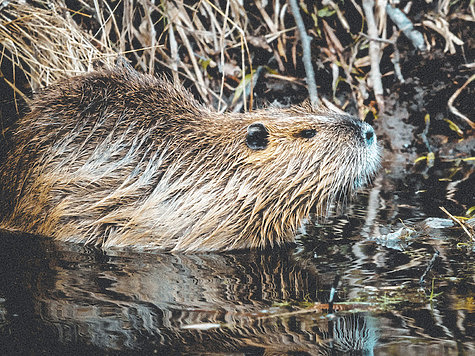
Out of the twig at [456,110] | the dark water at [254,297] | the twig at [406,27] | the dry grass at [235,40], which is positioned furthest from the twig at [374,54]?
the dark water at [254,297]

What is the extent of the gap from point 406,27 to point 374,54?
380 mm

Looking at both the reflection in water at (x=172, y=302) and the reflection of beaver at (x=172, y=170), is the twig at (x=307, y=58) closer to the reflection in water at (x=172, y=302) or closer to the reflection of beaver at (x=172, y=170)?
the reflection of beaver at (x=172, y=170)

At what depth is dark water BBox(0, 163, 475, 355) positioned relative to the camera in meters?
1.85

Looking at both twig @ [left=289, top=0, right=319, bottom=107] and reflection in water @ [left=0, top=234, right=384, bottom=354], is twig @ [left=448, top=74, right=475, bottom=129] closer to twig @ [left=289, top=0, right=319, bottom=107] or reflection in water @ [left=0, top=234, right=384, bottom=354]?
twig @ [left=289, top=0, right=319, bottom=107]

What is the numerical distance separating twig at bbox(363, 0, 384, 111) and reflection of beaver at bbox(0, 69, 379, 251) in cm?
184

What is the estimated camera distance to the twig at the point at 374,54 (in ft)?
17.4

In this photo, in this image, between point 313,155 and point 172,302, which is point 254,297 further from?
point 313,155

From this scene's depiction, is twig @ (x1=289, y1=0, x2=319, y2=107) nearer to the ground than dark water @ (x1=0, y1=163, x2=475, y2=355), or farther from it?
farther from it

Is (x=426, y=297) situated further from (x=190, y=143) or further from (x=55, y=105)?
(x=55, y=105)

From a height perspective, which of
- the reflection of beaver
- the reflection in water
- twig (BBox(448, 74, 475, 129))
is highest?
twig (BBox(448, 74, 475, 129))

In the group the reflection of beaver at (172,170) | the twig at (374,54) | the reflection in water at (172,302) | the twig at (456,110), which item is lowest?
the reflection in water at (172,302)

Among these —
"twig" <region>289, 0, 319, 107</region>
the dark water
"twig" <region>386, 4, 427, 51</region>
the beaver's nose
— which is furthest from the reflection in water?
"twig" <region>386, 4, 427, 51</region>

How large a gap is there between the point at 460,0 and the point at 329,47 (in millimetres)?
1105

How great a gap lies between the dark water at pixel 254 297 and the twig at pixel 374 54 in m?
1.97
